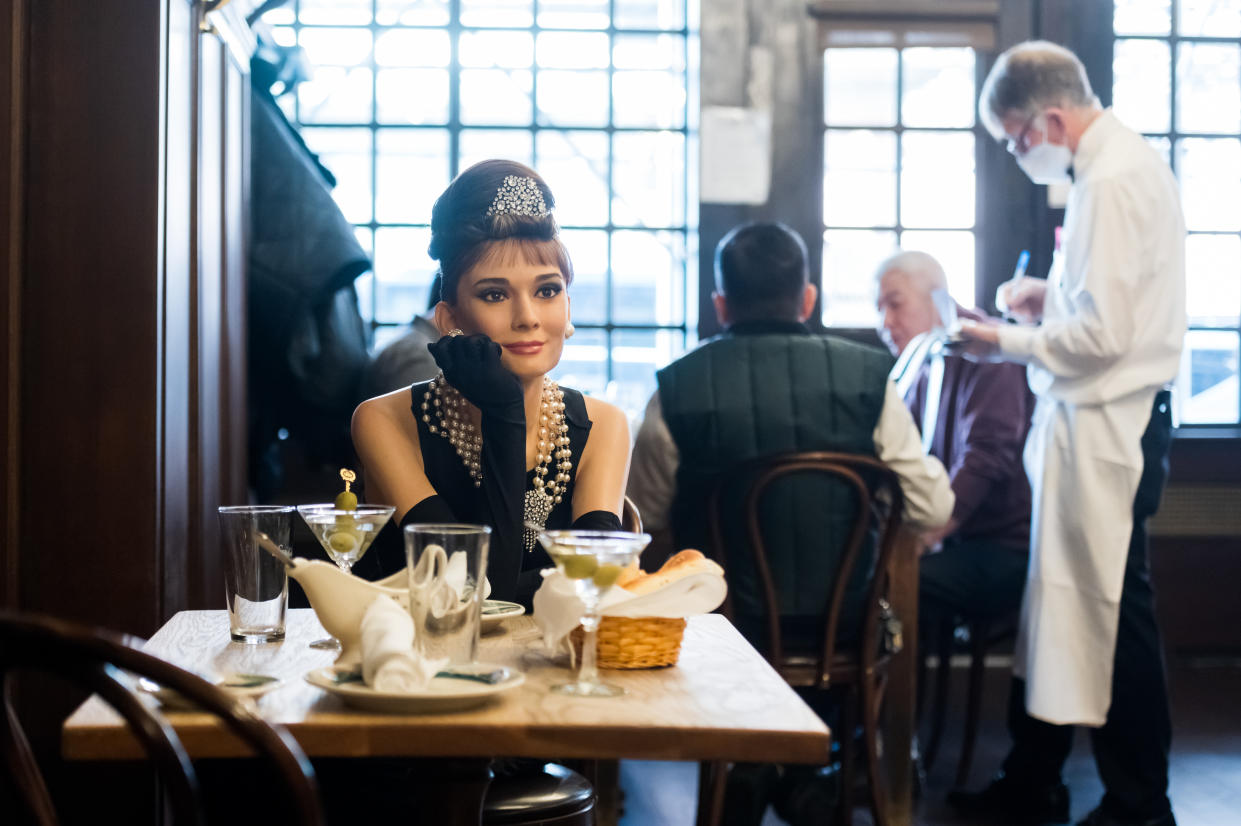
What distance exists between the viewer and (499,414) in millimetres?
1783

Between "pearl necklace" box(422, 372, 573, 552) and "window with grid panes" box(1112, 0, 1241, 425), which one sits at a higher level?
"window with grid panes" box(1112, 0, 1241, 425)

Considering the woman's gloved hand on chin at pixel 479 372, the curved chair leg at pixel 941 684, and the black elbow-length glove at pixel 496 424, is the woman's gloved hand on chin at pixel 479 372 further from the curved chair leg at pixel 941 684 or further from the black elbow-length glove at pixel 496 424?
the curved chair leg at pixel 941 684

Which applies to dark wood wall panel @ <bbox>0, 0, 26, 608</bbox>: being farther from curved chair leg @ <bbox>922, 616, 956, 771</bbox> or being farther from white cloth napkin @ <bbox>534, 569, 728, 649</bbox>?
curved chair leg @ <bbox>922, 616, 956, 771</bbox>

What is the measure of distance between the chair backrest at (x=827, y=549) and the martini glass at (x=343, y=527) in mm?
1119

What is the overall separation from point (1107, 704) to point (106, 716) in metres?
2.37

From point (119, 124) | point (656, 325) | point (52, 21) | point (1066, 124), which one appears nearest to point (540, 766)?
point (119, 124)

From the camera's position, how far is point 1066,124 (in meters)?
3.00

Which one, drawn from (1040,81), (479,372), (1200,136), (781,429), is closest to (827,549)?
(781,429)

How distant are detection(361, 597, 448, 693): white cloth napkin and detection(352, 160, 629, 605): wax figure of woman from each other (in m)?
0.56

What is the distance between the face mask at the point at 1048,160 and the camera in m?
3.03

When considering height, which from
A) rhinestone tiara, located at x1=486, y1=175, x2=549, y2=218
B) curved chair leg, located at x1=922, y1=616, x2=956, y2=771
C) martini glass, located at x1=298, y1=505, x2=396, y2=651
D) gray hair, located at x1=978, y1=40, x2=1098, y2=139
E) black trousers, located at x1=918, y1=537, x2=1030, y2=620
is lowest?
curved chair leg, located at x1=922, y1=616, x2=956, y2=771

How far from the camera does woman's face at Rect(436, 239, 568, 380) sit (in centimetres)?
184

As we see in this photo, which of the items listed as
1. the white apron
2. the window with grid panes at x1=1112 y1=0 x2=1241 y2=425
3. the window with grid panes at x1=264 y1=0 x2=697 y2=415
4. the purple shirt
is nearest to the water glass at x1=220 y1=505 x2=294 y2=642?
the white apron

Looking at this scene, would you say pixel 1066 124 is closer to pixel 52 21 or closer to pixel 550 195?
pixel 550 195
